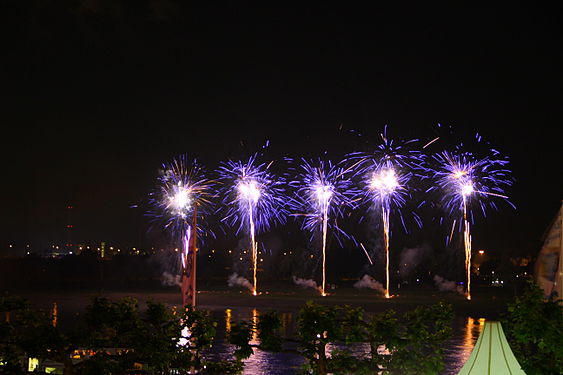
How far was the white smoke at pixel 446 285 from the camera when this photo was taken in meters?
56.6

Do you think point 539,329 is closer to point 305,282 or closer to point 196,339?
point 196,339

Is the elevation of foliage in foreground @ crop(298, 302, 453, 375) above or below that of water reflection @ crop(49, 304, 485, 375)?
above

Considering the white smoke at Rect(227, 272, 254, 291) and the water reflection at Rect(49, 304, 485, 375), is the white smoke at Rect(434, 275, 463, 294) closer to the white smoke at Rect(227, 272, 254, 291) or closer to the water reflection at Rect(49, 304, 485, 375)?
the white smoke at Rect(227, 272, 254, 291)

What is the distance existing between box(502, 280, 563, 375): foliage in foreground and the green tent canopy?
994 mm

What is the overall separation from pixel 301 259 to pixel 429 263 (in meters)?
12.3

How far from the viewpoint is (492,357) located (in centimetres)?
556

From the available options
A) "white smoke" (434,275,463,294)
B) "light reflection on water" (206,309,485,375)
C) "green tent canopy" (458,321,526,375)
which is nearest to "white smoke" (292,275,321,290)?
"white smoke" (434,275,463,294)

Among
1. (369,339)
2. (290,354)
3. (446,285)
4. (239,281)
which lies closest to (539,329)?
(369,339)

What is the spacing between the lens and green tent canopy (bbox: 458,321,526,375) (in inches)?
217

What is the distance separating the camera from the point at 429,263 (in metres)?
68.1

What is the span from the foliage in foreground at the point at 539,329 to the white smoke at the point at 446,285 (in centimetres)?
4957

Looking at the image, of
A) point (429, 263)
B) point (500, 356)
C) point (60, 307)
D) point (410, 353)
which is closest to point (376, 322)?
point (410, 353)

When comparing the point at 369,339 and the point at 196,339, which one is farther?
the point at 196,339

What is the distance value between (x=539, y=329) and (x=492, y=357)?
1152 millimetres
